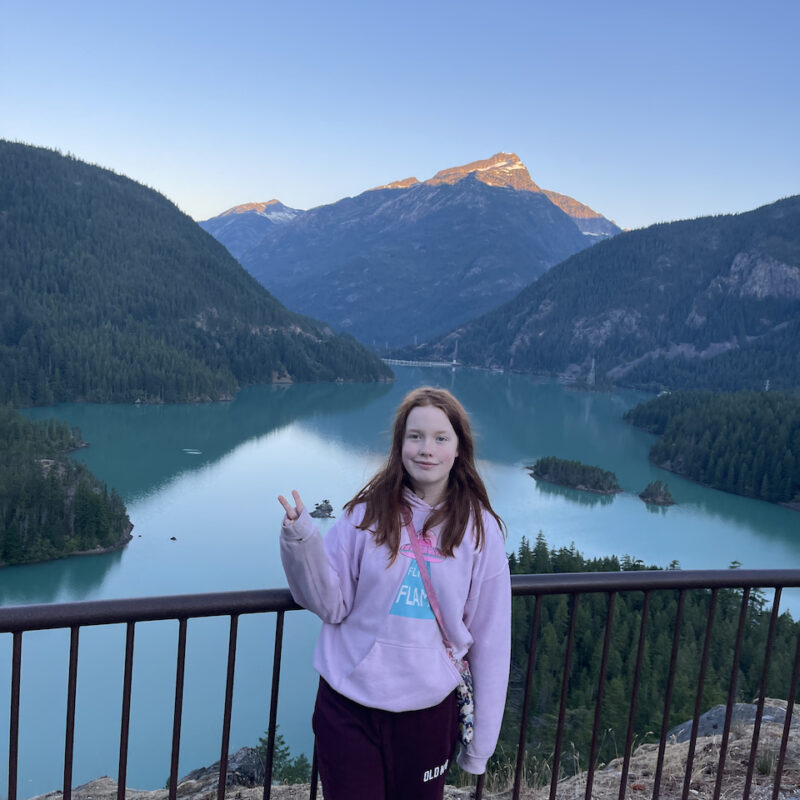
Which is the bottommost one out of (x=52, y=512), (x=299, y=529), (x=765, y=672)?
(x=52, y=512)

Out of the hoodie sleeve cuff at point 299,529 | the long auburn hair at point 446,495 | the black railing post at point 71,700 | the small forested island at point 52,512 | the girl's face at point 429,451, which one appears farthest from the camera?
the small forested island at point 52,512

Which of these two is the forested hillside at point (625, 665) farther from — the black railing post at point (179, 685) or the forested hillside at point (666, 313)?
the forested hillside at point (666, 313)

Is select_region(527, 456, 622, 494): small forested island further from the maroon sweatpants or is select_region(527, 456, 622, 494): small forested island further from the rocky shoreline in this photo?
the maroon sweatpants

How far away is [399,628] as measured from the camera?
101 inches

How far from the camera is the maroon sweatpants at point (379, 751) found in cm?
255

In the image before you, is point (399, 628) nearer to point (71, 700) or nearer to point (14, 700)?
point (71, 700)

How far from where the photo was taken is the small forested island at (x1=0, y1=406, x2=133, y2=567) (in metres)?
36.1

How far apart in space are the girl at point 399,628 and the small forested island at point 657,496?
55.3 metres

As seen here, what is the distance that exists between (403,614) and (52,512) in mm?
40786

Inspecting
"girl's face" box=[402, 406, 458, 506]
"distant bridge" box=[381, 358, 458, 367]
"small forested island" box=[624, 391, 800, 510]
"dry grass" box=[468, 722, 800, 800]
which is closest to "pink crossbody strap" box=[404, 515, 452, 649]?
"girl's face" box=[402, 406, 458, 506]

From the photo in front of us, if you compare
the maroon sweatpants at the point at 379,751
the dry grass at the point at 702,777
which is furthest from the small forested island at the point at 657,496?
the maroon sweatpants at the point at 379,751

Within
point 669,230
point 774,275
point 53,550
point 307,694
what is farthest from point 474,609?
point 669,230

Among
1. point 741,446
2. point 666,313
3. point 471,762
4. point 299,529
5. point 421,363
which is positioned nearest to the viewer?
point 299,529

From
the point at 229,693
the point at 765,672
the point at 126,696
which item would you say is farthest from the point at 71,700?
the point at 765,672
